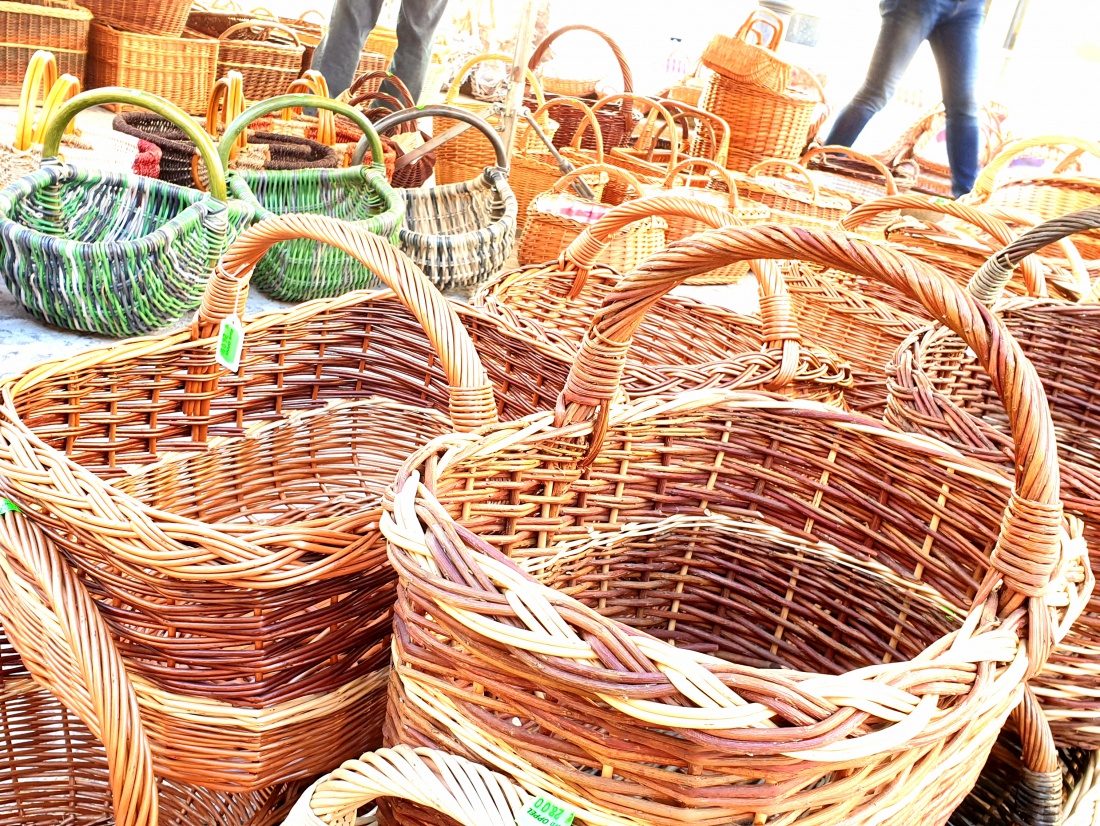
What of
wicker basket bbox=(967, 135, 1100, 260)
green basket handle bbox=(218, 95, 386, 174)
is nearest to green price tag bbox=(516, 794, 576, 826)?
green basket handle bbox=(218, 95, 386, 174)

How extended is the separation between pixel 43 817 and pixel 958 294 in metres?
0.95

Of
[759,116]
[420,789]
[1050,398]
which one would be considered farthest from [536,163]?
[420,789]

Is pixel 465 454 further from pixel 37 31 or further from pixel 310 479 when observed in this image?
pixel 37 31

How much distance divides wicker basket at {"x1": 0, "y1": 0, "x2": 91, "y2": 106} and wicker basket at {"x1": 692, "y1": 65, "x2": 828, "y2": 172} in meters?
2.07

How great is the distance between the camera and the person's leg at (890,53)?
2686 mm

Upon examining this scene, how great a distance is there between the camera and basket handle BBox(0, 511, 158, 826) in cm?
56

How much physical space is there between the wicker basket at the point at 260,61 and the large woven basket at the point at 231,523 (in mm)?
2740

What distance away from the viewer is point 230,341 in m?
0.83

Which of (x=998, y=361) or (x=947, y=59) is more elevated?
(x=947, y=59)

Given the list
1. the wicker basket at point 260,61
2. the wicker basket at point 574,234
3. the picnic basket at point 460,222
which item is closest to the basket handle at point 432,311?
the picnic basket at point 460,222

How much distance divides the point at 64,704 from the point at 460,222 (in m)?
1.45

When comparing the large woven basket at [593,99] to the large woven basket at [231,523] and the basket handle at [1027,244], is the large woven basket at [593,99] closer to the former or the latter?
the basket handle at [1027,244]

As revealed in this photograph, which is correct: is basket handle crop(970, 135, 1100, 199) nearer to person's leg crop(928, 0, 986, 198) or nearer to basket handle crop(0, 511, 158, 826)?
person's leg crop(928, 0, 986, 198)

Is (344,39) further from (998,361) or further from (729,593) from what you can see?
(998,361)
